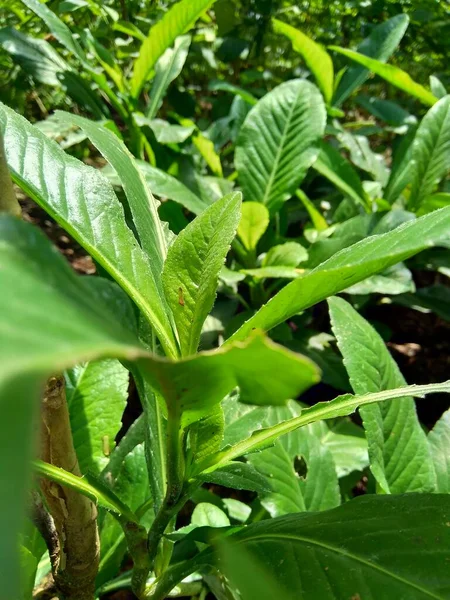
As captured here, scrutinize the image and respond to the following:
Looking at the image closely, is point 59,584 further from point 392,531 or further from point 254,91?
point 254,91

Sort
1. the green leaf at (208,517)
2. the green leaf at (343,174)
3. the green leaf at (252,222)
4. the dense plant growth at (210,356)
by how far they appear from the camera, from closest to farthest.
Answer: the dense plant growth at (210,356) → the green leaf at (208,517) → the green leaf at (252,222) → the green leaf at (343,174)

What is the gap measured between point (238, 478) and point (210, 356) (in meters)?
0.37

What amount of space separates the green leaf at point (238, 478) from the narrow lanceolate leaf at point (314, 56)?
5.06 ft

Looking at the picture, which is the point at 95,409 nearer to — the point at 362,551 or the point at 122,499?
the point at 122,499

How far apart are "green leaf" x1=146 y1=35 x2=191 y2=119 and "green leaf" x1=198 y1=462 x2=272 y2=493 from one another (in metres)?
1.31

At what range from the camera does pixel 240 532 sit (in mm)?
759

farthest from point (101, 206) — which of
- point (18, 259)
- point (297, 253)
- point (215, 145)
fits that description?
point (215, 145)

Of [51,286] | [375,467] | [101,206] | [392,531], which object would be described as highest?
[51,286]

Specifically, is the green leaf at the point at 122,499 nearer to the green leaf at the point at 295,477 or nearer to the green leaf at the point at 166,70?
the green leaf at the point at 295,477

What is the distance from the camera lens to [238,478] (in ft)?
2.34

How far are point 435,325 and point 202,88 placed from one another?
1403 mm

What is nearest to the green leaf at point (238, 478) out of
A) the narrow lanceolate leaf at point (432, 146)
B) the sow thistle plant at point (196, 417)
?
the sow thistle plant at point (196, 417)

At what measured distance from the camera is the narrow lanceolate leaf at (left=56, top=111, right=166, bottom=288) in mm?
698

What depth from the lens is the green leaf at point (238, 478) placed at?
27.6 inches
